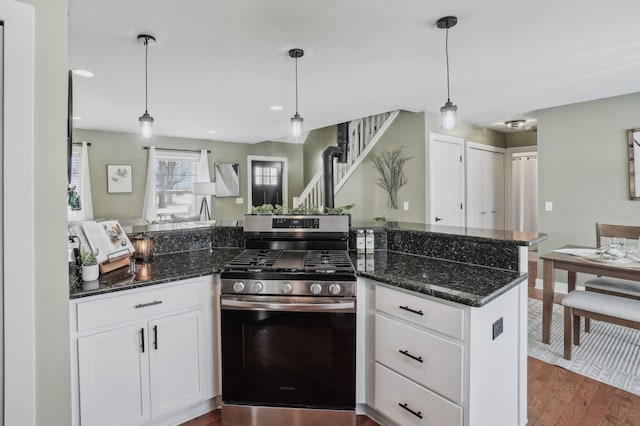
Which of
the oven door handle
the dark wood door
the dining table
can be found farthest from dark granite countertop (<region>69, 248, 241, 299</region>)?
the dark wood door

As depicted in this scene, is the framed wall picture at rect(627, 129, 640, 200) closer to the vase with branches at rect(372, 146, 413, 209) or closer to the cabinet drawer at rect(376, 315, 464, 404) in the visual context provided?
the vase with branches at rect(372, 146, 413, 209)

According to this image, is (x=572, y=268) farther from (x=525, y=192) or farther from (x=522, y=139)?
(x=525, y=192)

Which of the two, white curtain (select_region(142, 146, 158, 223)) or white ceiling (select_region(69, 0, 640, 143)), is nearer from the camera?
white ceiling (select_region(69, 0, 640, 143))

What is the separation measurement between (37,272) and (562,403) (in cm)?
273

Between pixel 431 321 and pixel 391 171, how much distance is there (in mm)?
3481

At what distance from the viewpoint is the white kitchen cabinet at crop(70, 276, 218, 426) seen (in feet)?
5.29

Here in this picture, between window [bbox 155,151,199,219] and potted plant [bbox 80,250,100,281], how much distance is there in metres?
4.98

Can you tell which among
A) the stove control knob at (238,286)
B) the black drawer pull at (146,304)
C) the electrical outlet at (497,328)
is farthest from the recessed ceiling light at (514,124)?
the black drawer pull at (146,304)

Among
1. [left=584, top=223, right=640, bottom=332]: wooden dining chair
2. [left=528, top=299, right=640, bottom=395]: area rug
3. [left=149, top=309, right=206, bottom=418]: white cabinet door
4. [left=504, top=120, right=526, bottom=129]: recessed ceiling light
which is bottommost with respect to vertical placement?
[left=528, top=299, right=640, bottom=395]: area rug

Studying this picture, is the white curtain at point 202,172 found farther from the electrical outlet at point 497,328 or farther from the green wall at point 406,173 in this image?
the electrical outlet at point 497,328

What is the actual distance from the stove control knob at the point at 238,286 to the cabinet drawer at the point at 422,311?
71 centimetres

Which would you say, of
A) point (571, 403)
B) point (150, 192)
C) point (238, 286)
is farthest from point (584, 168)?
point (150, 192)

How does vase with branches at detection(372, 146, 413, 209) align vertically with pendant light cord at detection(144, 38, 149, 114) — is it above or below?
below

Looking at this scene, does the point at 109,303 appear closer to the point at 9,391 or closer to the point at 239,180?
the point at 9,391
